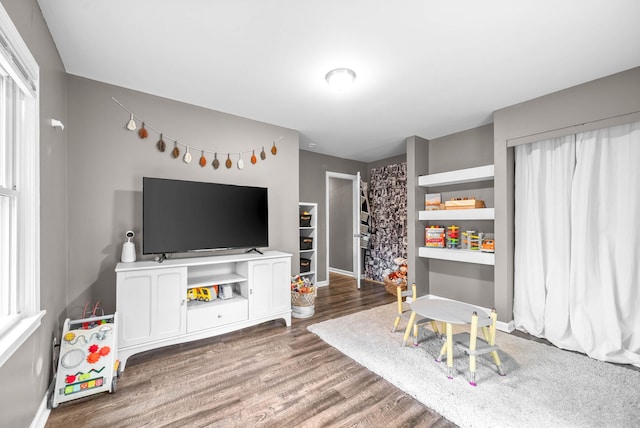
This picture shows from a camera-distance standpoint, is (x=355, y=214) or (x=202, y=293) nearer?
(x=202, y=293)

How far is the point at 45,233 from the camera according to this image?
1830 mm

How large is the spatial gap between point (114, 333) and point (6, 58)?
179 centimetres

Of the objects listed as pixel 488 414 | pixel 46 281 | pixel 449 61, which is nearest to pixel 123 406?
pixel 46 281

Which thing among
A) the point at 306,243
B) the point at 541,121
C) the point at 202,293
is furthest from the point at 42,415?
the point at 541,121

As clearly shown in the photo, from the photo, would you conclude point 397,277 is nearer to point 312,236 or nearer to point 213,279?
point 312,236

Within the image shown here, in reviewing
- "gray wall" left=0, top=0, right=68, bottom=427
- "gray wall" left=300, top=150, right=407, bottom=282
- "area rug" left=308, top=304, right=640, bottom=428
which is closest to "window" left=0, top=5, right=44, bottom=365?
"gray wall" left=0, top=0, right=68, bottom=427

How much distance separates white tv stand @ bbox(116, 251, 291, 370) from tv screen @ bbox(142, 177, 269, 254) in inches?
7.0

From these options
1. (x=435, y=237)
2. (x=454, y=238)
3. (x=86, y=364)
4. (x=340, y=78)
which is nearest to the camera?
(x=86, y=364)

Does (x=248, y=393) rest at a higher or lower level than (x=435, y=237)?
lower

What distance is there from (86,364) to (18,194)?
4.04ft

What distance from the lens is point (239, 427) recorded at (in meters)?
1.65

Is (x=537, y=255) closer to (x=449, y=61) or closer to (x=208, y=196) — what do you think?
(x=449, y=61)

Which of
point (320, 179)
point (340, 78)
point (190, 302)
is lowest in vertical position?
point (190, 302)

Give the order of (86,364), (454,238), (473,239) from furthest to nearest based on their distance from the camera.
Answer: (454,238) → (473,239) → (86,364)
